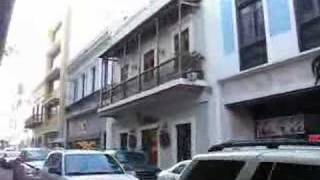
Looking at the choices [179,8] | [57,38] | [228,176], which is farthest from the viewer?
[57,38]

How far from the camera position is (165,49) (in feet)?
76.1

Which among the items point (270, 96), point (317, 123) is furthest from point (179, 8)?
point (317, 123)

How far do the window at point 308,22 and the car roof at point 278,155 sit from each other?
34.7 feet

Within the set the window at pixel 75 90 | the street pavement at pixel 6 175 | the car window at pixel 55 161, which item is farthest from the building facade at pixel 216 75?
the window at pixel 75 90

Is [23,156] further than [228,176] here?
Yes

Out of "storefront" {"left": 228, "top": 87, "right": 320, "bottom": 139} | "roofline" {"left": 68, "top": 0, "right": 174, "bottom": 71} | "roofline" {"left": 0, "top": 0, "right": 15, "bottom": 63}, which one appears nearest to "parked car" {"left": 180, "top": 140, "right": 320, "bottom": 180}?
"roofline" {"left": 0, "top": 0, "right": 15, "bottom": 63}

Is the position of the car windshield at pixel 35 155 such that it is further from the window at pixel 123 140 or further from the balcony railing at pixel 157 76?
the window at pixel 123 140

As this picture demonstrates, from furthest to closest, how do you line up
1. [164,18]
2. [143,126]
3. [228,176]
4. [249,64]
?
1. [143,126]
2. [164,18]
3. [249,64]
4. [228,176]

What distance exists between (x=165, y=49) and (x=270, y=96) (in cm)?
756

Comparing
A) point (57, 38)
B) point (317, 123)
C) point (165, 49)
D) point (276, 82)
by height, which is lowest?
point (317, 123)

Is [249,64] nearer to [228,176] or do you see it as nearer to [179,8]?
[179,8]

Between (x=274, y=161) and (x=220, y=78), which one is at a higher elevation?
(x=220, y=78)

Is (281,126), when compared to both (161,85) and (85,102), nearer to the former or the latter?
(161,85)

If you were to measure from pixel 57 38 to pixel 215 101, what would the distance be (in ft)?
120
